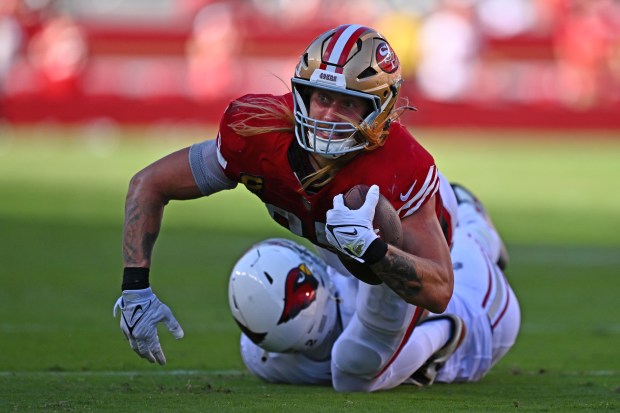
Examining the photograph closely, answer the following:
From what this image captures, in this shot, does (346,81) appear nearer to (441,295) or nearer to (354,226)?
(354,226)

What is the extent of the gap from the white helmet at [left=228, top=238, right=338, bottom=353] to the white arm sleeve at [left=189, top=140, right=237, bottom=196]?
53 cm

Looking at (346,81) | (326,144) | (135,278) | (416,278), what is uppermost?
(346,81)

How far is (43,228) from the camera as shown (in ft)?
36.8

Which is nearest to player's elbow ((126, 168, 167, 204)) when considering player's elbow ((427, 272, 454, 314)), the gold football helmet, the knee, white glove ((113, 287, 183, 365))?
white glove ((113, 287, 183, 365))

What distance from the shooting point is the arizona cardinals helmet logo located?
214 inches

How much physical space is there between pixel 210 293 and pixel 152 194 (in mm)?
3314

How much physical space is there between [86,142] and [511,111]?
7757 millimetres

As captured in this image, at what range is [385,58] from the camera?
4.94m

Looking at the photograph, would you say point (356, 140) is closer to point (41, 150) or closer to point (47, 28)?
point (41, 150)

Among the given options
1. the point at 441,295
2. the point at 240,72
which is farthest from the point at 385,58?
the point at 240,72

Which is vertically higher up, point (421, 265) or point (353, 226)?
point (353, 226)

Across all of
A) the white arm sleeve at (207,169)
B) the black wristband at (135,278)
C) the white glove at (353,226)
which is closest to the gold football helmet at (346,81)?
the white glove at (353,226)

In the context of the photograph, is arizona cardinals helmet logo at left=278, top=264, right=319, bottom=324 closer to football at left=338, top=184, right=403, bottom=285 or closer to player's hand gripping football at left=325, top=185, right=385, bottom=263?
football at left=338, top=184, right=403, bottom=285

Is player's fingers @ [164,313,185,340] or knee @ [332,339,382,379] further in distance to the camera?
knee @ [332,339,382,379]
